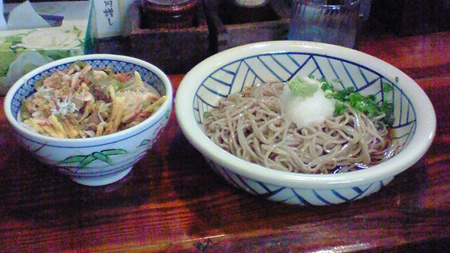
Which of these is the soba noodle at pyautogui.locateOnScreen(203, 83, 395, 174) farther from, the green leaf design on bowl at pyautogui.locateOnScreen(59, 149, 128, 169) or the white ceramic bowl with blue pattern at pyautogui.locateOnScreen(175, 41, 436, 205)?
the green leaf design on bowl at pyautogui.locateOnScreen(59, 149, 128, 169)

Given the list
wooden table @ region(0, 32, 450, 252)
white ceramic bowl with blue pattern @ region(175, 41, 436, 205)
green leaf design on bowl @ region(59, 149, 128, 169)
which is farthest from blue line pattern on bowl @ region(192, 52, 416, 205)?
green leaf design on bowl @ region(59, 149, 128, 169)

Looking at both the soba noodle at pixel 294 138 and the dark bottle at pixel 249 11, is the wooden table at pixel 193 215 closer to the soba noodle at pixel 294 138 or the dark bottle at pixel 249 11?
the soba noodle at pixel 294 138

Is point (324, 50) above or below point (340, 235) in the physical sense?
above

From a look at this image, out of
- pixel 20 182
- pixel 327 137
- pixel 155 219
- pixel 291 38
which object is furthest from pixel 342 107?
pixel 20 182

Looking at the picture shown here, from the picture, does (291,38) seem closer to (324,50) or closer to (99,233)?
(324,50)

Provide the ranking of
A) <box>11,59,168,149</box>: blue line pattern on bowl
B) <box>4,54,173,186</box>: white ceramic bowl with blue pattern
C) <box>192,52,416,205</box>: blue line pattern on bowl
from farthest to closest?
<box>192,52,416,205</box>: blue line pattern on bowl
<box>11,59,168,149</box>: blue line pattern on bowl
<box>4,54,173,186</box>: white ceramic bowl with blue pattern

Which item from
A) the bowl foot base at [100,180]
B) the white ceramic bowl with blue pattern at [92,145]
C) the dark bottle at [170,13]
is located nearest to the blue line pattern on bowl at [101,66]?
the white ceramic bowl with blue pattern at [92,145]
